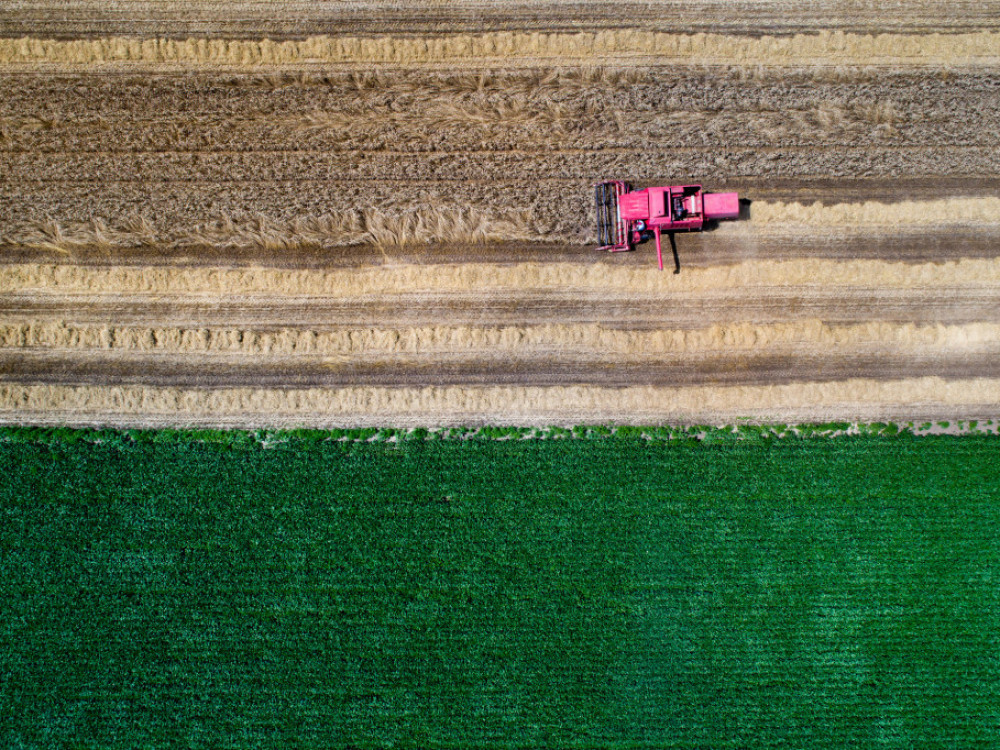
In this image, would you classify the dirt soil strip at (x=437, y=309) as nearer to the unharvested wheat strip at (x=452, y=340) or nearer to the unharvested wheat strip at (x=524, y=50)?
the unharvested wheat strip at (x=452, y=340)

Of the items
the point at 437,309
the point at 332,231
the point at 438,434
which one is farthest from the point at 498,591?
the point at 332,231

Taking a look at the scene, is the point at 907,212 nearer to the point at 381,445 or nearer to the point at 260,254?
the point at 381,445

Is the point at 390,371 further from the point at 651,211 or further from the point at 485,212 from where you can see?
the point at 651,211

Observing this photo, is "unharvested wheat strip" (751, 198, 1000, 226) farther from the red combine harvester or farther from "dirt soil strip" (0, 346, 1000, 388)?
"dirt soil strip" (0, 346, 1000, 388)

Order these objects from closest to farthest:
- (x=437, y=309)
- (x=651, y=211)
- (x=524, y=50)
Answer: (x=651, y=211) → (x=437, y=309) → (x=524, y=50)

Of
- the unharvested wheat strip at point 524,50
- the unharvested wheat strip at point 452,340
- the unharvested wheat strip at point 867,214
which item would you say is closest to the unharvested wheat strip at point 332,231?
the unharvested wheat strip at point 867,214

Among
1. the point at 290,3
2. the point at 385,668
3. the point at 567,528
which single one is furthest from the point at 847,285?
the point at 290,3

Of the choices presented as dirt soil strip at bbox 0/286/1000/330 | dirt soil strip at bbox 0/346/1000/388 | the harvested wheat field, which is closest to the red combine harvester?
the harvested wheat field
